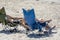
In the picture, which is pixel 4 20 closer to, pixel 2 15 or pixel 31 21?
pixel 2 15

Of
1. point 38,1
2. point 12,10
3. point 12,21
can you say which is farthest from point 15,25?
point 38,1

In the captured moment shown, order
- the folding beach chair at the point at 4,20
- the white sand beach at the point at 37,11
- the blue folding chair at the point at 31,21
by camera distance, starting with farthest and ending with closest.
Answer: the folding beach chair at the point at 4,20 < the white sand beach at the point at 37,11 < the blue folding chair at the point at 31,21

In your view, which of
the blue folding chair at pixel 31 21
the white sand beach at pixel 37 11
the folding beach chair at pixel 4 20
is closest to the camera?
the blue folding chair at pixel 31 21

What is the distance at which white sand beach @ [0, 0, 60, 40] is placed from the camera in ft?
22.9

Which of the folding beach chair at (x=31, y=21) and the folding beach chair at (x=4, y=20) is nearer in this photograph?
the folding beach chair at (x=31, y=21)

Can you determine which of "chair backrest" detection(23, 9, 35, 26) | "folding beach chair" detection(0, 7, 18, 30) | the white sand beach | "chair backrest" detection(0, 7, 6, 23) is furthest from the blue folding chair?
"chair backrest" detection(0, 7, 6, 23)

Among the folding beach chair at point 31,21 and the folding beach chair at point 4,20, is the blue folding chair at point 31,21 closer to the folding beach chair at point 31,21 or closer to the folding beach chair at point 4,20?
Answer: the folding beach chair at point 31,21

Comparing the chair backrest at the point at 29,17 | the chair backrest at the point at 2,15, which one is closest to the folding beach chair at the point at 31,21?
the chair backrest at the point at 29,17

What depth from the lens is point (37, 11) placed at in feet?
31.8

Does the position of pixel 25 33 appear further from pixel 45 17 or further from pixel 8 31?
pixel 45 17

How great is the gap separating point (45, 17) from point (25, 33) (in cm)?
→ 173

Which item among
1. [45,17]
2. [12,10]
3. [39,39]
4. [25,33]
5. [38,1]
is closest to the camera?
[39,39]

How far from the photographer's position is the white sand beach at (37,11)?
6977 millimetres

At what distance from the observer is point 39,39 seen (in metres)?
6.76
